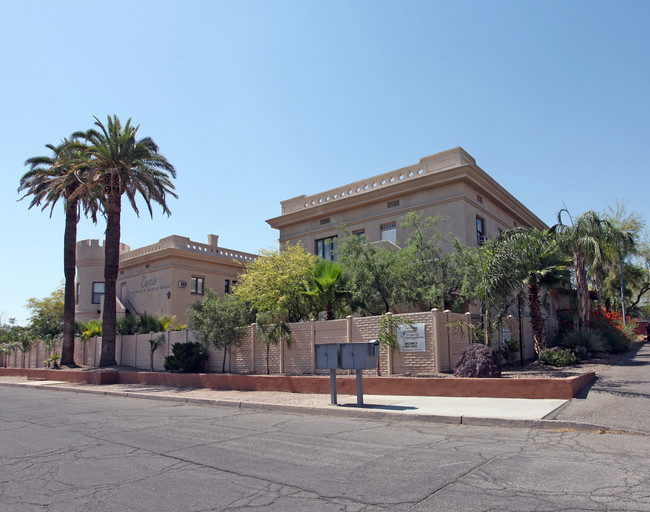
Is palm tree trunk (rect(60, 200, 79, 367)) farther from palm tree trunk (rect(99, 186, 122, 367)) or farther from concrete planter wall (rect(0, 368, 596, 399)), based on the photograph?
concrete planter wall (rect(0, 368, 596, 399))

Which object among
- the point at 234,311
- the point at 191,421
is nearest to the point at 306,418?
the point at 191,421

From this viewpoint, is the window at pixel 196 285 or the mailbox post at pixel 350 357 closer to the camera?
the mailbox post at pixel 350 357

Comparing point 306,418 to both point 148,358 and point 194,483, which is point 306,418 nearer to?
point 194,483

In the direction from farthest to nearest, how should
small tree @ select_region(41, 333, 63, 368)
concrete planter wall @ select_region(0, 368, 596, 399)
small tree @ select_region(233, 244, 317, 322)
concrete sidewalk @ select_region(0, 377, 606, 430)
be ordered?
1. small tree @ select_region(41, 333, 63, 368)
2. small tree @ select_region(233, 244, 317, 322)
3. concrete planter wall @ select_region(0, 368, 596, 399)
4. concrete sidewalk @ select_region(0, 377, 606, 430)

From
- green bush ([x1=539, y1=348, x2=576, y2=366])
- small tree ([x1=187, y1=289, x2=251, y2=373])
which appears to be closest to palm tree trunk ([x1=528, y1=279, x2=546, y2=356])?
green bush ([x1=539, y1=348, x2=576, y2=366])

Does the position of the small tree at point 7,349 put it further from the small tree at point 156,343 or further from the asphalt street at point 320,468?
the asphalt street at point 320,468

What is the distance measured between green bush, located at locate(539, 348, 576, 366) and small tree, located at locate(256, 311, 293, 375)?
8.68m

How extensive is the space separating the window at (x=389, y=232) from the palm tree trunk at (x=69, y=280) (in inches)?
706

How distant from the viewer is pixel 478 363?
1400 cm

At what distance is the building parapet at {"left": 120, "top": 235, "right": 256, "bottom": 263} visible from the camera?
35656 millimetres

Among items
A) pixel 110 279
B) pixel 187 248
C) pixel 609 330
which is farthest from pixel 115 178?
pixel 609 330

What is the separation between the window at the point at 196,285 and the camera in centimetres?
3600

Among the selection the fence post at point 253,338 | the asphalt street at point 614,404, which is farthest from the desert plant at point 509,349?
the fence post at point 253,338

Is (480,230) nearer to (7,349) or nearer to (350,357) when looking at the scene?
(350,357)
